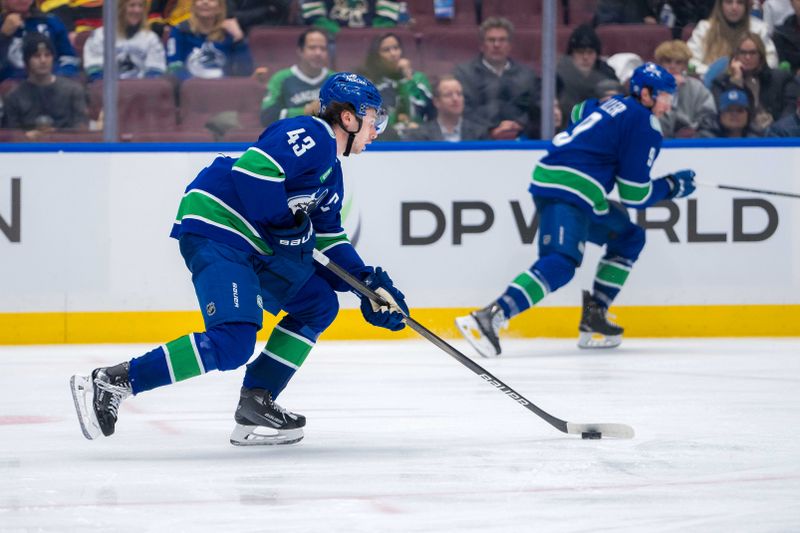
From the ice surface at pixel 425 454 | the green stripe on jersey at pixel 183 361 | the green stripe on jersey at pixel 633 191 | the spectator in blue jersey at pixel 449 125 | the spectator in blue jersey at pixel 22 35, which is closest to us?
the ice surface at pixel 425 454

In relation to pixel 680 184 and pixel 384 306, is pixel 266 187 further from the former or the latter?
pixel 680 184

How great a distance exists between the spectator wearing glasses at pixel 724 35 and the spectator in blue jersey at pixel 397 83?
1.21 m

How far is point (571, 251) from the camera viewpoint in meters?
6.12

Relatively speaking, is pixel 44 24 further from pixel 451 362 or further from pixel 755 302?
pixel 755 302

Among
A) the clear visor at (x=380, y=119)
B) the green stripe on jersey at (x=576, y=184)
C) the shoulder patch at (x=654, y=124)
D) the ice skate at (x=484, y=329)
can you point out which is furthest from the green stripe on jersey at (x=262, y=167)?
the shoulder patch at (x=654, y=124)

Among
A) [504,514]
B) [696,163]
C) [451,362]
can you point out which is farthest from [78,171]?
[504,514]

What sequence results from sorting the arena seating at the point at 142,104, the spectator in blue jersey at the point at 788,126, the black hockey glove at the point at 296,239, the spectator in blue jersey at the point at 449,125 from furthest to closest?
the spectator in blue jersey at the point at 788,126
the spectator in blue jersey at the point at 449,125
the arena seating at the point at 142,104
the black hockey glove at the point at 296,239

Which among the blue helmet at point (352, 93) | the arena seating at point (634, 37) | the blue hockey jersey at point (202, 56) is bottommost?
the blue hockey jersey at point (202, 56)

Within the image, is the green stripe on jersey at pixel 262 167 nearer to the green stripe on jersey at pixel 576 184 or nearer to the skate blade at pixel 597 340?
the green stripe on jersey at pixel 576 184

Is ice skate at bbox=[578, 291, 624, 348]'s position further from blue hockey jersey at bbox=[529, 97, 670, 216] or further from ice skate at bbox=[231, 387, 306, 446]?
ice skate at bbox=[231, 387, 306, 446]

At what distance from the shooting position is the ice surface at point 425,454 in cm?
297

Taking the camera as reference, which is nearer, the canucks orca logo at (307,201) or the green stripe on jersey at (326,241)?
Answer: the canucks orca logo at (307,201)

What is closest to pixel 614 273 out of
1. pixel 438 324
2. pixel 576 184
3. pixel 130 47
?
pixel 576 184

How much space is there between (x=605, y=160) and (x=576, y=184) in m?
0.17
